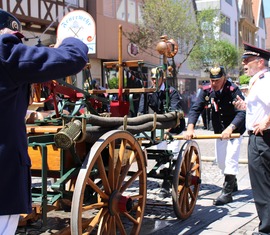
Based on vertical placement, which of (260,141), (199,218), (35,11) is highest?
(35,11)

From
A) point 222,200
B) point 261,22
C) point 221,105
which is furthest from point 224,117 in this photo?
point 261,22

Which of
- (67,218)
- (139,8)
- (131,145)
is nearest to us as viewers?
(131,145)

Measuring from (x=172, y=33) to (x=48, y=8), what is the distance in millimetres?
6691

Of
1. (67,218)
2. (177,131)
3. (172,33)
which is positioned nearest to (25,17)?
(172,33)

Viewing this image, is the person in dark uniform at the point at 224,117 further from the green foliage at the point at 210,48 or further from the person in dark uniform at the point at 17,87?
the green foliage at the point at 210,48

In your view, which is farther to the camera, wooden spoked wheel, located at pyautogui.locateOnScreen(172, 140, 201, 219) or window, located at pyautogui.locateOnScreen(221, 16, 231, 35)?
window, located at pyautogui.locateOnScreen(221, 16, 231, 35)

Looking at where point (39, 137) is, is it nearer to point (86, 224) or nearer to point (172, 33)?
point (86, 224)

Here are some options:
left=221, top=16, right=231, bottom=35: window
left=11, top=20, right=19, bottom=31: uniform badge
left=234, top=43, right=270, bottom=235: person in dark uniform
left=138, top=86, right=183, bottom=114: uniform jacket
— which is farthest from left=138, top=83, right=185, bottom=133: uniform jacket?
left=221, top=16, right=231, bottom=35: window

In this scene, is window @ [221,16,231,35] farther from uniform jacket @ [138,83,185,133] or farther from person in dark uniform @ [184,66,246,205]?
person in dark uniform @ [184,66,246,205]

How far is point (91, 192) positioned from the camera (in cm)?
412

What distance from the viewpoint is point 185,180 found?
4.91 m

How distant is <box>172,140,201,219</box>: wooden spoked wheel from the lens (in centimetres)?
460

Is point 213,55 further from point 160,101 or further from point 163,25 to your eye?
point 160,101

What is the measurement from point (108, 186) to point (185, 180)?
1.61 m
